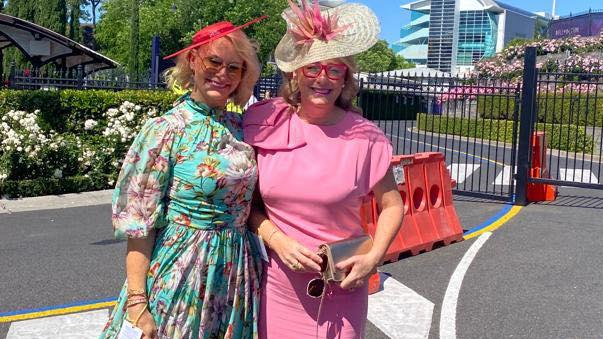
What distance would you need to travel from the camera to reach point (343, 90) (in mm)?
2430

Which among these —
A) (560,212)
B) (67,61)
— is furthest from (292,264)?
(67,61)

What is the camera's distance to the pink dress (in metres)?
2.26

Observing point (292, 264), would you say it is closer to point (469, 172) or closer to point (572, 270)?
point (572, 270)

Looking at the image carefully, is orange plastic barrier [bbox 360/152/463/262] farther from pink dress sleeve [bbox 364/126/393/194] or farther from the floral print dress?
the floral print dress

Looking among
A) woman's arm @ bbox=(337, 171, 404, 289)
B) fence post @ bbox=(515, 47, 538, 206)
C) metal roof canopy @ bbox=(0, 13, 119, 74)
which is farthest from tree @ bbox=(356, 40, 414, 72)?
woman's arm @ bbox=(337, 171, 404, 289)

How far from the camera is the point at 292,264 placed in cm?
223

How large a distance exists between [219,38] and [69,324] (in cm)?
309

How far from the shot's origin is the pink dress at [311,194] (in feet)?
7.41

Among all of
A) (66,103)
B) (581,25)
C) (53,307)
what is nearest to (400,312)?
(53,307)

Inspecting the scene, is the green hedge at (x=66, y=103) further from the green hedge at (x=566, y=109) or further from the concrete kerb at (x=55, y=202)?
the green hedge at (x=566, y=109)

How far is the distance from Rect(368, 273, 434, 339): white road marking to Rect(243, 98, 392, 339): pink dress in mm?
2303

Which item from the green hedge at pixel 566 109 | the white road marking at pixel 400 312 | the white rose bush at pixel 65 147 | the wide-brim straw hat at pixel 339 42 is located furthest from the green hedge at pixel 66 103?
the wide-brim straw hat at pixel 339 42

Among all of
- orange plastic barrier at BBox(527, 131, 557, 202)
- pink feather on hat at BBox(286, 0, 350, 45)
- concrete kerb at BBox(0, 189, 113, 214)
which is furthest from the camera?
orange plastic barrier at BBox(527, 131, 557, 202)

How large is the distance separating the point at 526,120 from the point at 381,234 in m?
8.28
